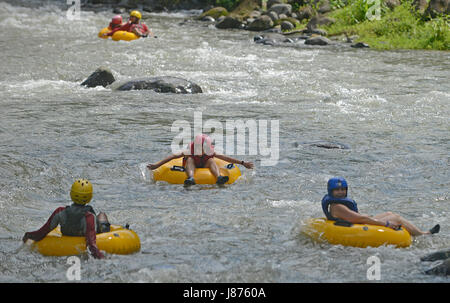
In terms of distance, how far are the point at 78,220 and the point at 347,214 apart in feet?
8.47

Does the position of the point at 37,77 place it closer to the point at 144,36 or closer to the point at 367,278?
the point at 144,36

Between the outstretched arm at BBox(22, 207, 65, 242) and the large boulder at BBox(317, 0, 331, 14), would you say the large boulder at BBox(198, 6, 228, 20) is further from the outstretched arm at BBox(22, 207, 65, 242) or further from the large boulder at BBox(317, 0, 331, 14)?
the outstretched arm at BBox(22, 207, 65, 242)

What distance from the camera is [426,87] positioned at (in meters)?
16.1

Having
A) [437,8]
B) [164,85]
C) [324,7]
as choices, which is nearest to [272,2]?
[324,7]

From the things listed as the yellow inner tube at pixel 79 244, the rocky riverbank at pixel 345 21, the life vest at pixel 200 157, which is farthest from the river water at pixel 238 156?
the rocky riverbank at pixel 345 21

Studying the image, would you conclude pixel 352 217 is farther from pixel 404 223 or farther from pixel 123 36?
pixel 123 36

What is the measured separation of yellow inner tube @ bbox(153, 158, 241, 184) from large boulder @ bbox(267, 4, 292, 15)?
61.8 ft

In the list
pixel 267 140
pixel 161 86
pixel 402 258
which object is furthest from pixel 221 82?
pixel 402 258

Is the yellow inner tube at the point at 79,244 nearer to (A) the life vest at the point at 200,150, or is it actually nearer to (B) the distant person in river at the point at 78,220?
(B) the distant person in river at the point at 78,220

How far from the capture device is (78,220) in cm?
695

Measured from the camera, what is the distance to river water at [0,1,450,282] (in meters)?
7.04

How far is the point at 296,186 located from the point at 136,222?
2.36m

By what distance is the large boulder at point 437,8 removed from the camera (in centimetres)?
2355

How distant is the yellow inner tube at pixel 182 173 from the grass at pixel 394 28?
13.6 m
